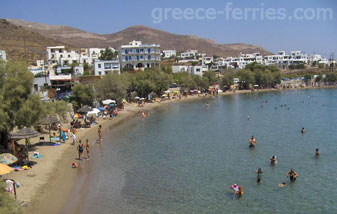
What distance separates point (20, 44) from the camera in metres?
97.0

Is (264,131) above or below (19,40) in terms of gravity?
below

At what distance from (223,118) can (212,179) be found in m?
26.6

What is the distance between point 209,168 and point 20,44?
91232mm

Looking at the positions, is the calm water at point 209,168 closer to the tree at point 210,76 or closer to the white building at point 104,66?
the white building at point 104,66

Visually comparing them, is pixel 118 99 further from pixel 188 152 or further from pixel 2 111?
pixel 2 111

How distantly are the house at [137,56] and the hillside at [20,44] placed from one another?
24718 millimetres

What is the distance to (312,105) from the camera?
60375mm

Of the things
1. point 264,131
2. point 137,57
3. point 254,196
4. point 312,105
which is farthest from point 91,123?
point 137,57

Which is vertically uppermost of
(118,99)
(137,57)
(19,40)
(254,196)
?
(19,40)

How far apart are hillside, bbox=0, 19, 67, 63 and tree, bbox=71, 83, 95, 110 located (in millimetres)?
42665

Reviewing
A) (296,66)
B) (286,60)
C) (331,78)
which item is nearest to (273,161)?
(331,78)

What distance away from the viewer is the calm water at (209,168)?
17.2 metres

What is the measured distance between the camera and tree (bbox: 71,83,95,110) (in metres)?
41.8

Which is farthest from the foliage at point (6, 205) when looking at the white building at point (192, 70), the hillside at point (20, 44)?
the white building at point (192, 70)
